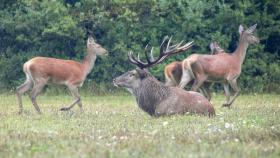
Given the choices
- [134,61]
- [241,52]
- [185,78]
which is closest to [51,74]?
[134,61]

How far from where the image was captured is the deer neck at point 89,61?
51.6 feet

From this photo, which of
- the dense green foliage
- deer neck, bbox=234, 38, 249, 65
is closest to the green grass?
deer neck, bbox=234, 38, 249, 65

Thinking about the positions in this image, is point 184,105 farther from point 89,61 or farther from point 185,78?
point 89,61

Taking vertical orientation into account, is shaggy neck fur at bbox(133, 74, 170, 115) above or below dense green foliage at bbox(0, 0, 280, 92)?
above

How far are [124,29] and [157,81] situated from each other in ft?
28.9

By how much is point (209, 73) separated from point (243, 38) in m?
1.78

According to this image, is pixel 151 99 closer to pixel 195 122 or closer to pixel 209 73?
pixel 195 122

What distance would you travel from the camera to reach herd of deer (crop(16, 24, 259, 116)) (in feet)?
38.6

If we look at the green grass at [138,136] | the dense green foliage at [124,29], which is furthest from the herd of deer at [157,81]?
the dense green foliage at [124,29]

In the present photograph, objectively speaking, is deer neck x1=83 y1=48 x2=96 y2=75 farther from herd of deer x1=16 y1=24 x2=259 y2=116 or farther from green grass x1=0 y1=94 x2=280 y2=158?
green grass x1=0 y1=94 x2=280 y2=158

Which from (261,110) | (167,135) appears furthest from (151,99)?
(167,135)

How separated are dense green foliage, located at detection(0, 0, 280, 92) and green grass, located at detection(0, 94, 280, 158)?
8.61 metres

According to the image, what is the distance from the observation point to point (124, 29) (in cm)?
2088

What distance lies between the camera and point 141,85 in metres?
12.3
